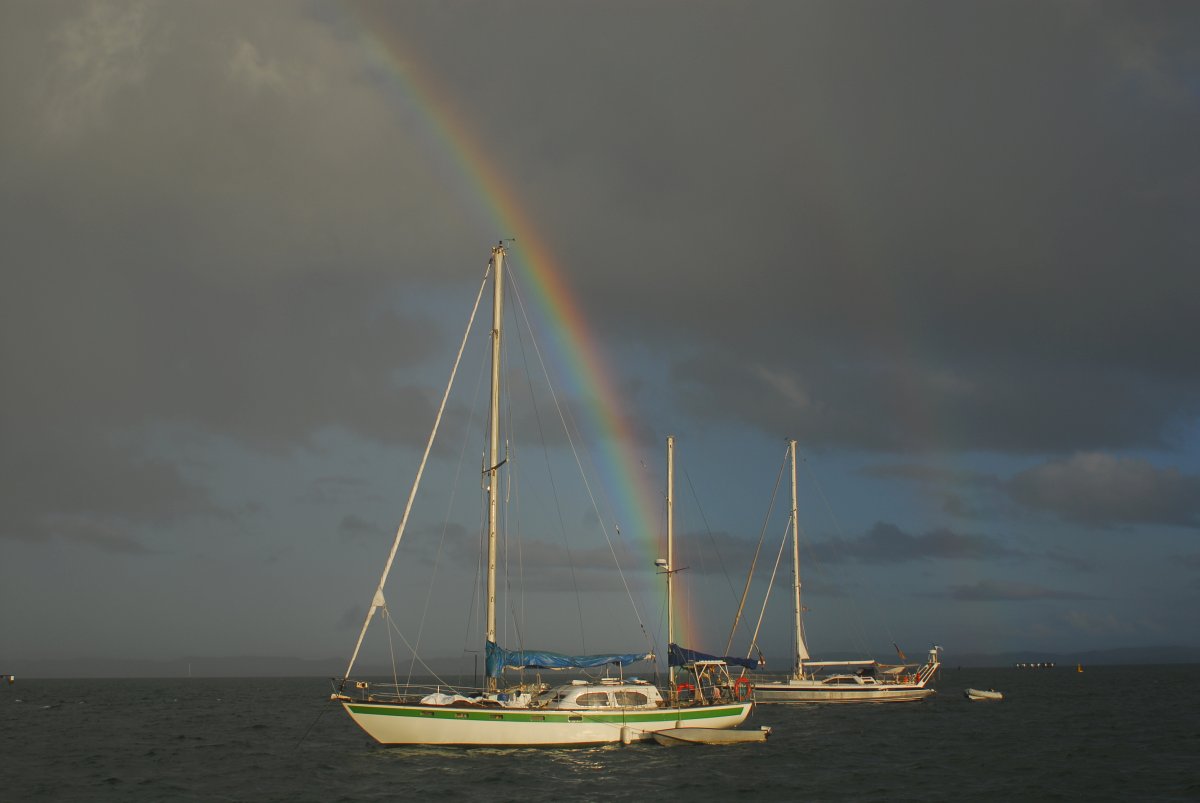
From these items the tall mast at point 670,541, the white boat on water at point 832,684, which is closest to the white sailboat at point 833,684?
the white boat on water at point 832,684

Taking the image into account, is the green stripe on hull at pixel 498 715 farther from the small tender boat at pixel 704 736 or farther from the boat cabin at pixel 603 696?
the small tender boat at pixel 704 736

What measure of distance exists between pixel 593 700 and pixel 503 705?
5352mm

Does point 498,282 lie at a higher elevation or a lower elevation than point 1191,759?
higher

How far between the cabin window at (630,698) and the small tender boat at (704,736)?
1.68 m

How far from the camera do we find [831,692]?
94.6m

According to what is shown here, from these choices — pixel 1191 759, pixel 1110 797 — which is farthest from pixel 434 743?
pixel 1191 759

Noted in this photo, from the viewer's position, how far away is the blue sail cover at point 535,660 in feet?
159

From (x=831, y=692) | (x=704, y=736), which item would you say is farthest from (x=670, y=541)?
(x=831, y=692)

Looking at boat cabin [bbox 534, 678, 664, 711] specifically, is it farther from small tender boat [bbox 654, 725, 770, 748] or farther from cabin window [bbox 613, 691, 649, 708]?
small tender boat [bbox 654, 725, 770, 748]

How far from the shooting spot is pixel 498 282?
53875mm

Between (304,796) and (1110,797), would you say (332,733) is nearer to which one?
(304,796)

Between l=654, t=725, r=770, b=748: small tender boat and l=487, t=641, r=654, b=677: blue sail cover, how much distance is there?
4.19m

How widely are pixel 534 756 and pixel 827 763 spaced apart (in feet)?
51.2

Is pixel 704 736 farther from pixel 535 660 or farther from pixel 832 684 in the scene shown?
pixel 832 684
